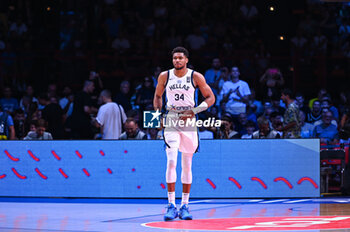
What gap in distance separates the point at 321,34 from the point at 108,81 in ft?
21.0

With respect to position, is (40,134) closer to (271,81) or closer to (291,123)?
(291,123)

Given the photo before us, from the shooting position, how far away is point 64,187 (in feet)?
39.9

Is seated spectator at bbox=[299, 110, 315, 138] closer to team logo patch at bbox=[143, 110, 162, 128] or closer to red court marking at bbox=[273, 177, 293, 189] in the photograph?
red court marking at bbox=[273, 177, 293, 189]

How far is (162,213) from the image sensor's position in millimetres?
9562

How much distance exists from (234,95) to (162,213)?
675 centimetres

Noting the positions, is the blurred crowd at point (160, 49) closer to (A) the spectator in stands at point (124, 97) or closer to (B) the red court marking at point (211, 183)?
(A) the spectator in stands at point (124, 97)

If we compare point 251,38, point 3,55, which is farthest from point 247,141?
point 3,55

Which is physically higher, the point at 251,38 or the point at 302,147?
the point at 251,38

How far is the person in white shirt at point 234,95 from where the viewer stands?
613 inches

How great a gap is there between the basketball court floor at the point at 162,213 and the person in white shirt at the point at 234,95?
435 centimetres

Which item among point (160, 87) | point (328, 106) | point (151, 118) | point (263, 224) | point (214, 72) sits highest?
point (214, 72)

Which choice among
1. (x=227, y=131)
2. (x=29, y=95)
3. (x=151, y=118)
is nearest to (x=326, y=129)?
(x=227, y=131)

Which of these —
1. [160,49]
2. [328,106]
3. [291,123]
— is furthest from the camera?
[160,49]

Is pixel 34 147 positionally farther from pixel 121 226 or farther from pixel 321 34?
Answer: pixel 321 34
